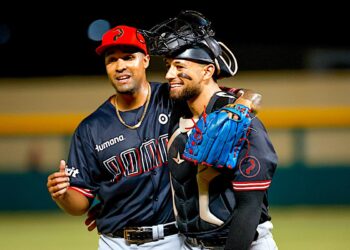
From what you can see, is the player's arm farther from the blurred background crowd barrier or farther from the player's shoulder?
the blurred background crowd barrier

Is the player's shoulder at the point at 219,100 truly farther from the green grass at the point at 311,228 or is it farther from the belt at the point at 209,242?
the green grass at the point at 311,228

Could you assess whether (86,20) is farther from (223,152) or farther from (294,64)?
(223,152)

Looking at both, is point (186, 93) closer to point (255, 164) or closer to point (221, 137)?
point (221, 137)

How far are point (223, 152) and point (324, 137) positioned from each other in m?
5.42

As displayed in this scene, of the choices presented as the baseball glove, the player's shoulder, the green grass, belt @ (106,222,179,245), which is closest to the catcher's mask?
the player's shoulder

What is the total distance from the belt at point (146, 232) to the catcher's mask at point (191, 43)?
992mm

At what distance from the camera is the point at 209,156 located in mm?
3057

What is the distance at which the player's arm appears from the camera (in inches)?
119

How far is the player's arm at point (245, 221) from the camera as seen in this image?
3.03m

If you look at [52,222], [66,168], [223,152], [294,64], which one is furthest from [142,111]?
[294,64]

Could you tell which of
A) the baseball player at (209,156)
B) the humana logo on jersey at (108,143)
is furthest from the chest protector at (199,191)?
the humana logo on jersey at (108,143)

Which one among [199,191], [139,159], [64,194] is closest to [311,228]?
[139,159]

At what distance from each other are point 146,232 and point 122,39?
3.65 ft

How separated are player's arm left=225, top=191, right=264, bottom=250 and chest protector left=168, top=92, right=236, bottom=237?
12 centimetres
